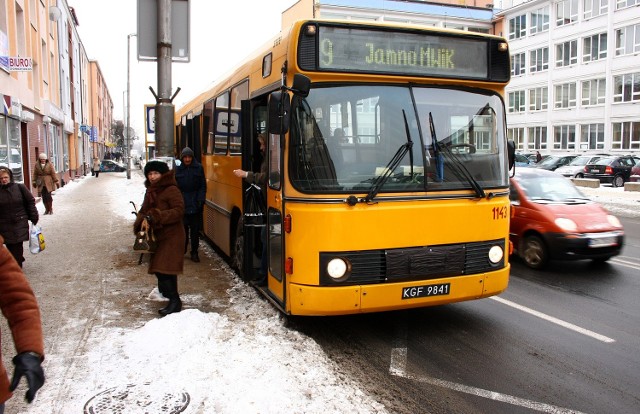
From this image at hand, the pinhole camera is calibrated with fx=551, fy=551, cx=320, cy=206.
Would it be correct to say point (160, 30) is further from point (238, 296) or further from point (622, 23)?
point (622, 23)

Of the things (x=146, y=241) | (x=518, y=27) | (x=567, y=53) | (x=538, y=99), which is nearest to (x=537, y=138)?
(x=538, y=99)

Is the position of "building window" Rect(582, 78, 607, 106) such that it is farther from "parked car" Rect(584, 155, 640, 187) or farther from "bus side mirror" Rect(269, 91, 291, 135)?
"bus side mirror" Rect(269, 91, 291, 135)

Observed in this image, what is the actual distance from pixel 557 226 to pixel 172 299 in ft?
20.1

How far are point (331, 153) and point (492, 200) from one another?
5.76ft

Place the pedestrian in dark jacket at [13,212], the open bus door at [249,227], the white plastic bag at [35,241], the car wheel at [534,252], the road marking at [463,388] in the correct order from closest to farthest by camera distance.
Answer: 1. the road marking at [463,388]
2. the open bus door at [249,227]
3. the pedestrian in dark jacket at [13,212]
4. the white plastic bag at [35,241]
5. the car wheel at [534,252]

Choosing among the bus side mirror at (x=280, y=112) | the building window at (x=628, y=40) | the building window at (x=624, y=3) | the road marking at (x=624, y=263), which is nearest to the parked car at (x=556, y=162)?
the building window at (x=628, y=40)

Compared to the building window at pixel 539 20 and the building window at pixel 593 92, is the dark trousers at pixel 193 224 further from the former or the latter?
the building window at pixel 539 20

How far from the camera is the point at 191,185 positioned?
891 cm

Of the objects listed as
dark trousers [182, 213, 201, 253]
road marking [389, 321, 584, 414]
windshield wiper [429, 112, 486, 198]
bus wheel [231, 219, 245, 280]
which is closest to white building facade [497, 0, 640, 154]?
dark trousers [182, 213, 201, 253]

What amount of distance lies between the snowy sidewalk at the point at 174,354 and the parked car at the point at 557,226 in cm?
491

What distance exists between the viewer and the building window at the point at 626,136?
40.2m

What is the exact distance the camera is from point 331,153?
5062 mm

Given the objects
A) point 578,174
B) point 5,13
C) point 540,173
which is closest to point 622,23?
point 578,174

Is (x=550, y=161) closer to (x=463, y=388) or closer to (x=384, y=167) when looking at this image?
(x=384, y=167)
